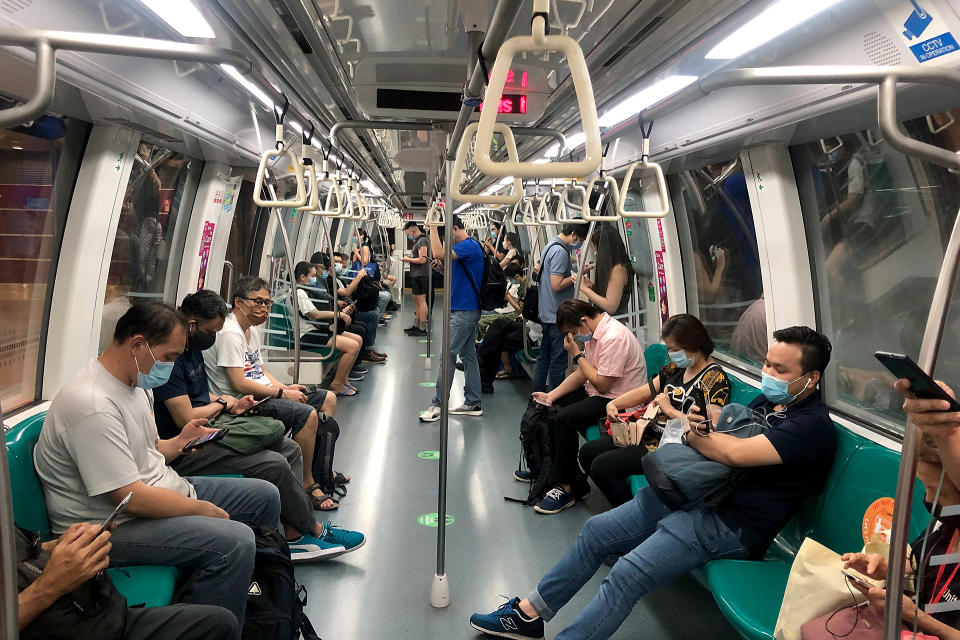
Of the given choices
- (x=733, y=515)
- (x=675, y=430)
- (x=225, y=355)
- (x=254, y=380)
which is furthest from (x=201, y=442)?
(x=733, y=515)

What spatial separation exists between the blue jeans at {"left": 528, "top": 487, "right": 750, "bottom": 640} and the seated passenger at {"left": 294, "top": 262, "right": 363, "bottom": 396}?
15.9 feet

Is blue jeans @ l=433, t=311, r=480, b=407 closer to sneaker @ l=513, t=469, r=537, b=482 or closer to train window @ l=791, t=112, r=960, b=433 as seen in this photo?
sneaker @ l=513, t=469, r=537, b=482

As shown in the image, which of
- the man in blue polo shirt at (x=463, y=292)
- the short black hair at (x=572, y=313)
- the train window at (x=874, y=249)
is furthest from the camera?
the man in blue polo shirt at (x=463, y=292)

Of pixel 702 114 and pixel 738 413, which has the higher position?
pixel 702 114

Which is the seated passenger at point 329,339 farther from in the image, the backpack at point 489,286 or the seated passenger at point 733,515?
the seated passenger at point 733,515

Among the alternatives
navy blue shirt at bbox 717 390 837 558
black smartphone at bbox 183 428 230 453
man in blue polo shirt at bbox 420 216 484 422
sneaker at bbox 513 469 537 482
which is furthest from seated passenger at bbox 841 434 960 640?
man in blue polo shirt at bbox 420 216 484 422

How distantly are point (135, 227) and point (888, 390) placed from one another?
4867mm

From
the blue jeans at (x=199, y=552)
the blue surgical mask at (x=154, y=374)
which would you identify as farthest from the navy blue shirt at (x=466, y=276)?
the blue jeans at (x=199, y=552)

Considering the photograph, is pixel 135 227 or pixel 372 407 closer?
pixel 135 227

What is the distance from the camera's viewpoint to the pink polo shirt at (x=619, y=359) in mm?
4629

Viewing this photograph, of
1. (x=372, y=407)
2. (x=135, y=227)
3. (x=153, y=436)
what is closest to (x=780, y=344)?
(x=153, y=436)

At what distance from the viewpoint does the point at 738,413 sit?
10.2 ft

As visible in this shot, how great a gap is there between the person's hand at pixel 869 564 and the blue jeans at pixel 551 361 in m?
4.15

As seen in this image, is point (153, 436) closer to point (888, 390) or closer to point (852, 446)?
point (852, 446)
